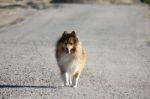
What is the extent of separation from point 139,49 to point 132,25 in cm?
1061

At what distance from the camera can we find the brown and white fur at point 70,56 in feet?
35.2

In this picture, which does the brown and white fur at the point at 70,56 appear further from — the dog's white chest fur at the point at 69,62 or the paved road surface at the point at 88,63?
the paved road surface at the point at 88,63

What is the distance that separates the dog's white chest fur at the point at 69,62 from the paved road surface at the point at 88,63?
41 cm

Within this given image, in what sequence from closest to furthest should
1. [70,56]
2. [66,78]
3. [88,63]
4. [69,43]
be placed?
[69,43] → [70,56] → [66,78] → [88,63]

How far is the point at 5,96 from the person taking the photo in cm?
1018

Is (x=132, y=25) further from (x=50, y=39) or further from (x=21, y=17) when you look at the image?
(x=50, y=39)

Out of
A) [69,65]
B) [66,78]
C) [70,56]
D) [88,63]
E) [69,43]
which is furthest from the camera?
[88,63]

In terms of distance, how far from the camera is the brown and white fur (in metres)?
10.7

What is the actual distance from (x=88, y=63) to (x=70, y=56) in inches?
159

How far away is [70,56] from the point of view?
1095 centimetres

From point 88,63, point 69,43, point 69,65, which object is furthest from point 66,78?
point 88,63

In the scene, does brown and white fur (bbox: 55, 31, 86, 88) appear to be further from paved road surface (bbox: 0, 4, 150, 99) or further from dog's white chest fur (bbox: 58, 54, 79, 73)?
paved road surface (bbox: 0, 4, 150, 99)

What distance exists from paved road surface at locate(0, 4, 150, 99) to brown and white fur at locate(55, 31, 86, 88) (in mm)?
278

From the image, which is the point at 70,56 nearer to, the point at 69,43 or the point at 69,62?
the point at 69,62
